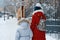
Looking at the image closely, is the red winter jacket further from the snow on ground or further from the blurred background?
the snow on ground

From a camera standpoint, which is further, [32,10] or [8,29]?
[8,29]

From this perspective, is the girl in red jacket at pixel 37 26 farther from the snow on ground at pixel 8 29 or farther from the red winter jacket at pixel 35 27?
the snow on ground at pixel 8 29

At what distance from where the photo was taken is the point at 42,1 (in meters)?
5.26

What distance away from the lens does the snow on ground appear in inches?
209

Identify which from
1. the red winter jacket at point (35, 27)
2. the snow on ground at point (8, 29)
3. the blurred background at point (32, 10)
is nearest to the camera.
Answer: the red winter jacket at point (35, 27)

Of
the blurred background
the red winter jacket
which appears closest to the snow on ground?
the blurred background

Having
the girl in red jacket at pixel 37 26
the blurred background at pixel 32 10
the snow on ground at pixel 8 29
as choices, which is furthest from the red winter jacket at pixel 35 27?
the snow on ground at pixel 8 29

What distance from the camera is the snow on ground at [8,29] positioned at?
5.30 m

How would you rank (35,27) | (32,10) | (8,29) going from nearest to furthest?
(35,27), (32,10), (8,29)

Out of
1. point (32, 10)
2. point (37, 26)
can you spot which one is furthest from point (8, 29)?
point (37, 26)

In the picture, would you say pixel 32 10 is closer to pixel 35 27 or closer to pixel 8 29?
pixel 8 29

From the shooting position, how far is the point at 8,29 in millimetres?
5625

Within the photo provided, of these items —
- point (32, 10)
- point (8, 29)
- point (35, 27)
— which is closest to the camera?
point (35, 27)

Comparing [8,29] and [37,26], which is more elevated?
[37,26]
